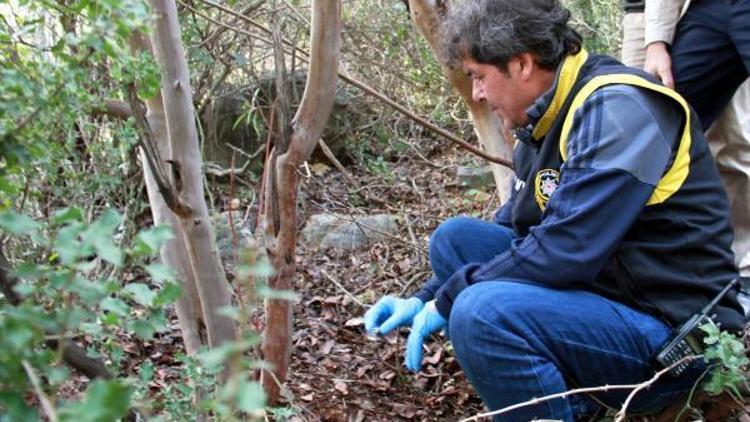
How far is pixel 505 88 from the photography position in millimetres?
2045

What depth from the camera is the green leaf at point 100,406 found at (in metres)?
0.63

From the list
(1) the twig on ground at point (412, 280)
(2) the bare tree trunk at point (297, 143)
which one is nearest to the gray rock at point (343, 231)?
(1) the twig on ground at point (412, 280)

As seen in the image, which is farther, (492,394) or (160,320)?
(492,394)

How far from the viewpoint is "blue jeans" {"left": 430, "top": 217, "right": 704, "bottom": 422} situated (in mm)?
1825

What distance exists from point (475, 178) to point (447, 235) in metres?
3.25

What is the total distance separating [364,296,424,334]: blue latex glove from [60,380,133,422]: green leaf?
1.58 m

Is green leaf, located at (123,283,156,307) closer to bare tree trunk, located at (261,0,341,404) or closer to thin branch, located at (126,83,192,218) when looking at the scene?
thin branch, located at (126,83,192,218)

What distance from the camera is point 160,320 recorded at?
0.99m

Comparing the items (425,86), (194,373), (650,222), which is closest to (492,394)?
(650,222)

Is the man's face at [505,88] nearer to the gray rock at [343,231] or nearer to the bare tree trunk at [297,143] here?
the bare tree trunk at [297,143]

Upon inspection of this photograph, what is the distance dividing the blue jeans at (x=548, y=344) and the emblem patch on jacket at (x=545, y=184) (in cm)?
26

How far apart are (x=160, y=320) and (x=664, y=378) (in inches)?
53.1

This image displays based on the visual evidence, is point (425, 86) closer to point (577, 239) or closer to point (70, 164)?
point (70, 164)

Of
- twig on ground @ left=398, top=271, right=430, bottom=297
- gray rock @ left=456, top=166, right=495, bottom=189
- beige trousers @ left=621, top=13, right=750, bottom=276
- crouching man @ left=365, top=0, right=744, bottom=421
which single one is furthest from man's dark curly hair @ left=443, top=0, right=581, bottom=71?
gray rock @ left=456, top=166, right=495, bottom=189
